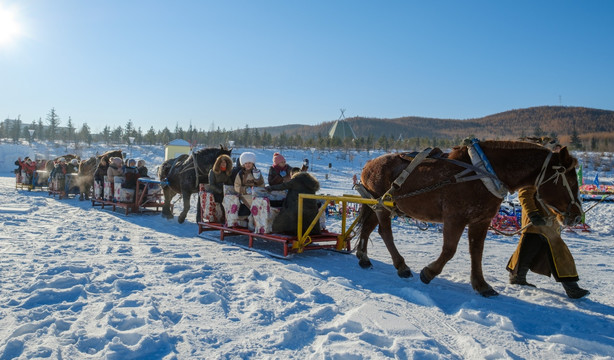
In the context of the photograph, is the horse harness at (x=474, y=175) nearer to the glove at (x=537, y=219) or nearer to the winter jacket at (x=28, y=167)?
the glove at (x=537, y=219)

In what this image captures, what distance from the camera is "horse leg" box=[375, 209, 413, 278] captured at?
6105mm

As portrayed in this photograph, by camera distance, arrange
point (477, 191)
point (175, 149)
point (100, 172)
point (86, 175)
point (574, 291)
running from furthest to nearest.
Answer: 1. point (175, 149)
2. point (86, 175)
3. point (100, 172)
4. point (477, 191)
5. point (574, 291)

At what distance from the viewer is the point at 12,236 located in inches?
330

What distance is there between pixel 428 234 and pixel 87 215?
8825mm

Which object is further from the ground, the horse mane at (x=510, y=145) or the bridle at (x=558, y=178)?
the horse mane at (x=510, y=145)

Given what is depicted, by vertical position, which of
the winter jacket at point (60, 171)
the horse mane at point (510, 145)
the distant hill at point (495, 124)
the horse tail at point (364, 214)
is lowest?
the winter jacket at point (60, 171)

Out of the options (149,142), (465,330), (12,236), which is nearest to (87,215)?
(12,236)

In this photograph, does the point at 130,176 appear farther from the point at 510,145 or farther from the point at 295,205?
the point at 510,145

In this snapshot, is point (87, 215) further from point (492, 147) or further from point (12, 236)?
point (492, 147)

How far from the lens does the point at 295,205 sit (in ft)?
24.8

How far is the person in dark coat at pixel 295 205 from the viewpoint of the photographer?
755 cm

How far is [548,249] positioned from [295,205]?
375cm

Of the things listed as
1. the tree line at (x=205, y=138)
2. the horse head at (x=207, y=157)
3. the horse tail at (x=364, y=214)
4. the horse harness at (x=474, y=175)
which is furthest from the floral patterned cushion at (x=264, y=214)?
the tree line at (x=205, y=138)

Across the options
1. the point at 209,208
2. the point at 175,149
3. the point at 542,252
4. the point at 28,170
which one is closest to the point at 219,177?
the point at 209,208
